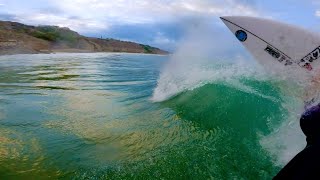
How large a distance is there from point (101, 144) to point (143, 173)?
140cm

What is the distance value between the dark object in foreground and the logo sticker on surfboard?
6112 millimetres

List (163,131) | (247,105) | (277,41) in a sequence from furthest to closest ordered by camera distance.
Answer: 1. (247,105)
2. (277,41)
3. (163,131)

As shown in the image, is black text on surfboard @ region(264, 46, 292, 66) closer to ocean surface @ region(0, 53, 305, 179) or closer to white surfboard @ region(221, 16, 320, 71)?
white surfboard @ region(221, 16, 320, 71)

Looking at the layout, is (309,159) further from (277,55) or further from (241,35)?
(241,35)

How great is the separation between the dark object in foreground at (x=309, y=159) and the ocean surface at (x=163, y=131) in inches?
111

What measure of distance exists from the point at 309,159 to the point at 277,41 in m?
5.98

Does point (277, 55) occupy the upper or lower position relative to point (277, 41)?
lower

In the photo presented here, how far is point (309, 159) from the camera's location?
1596 millimetres

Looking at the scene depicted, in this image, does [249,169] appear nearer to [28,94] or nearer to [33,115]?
[33,115]

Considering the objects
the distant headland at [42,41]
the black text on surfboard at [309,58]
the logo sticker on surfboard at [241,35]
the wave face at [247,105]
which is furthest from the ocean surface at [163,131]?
the distant headland at [42,41]

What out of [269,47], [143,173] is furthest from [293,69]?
[143,173]

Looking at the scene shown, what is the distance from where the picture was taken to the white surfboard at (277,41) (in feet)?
22.1

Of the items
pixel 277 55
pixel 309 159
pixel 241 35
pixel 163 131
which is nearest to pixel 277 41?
pixel 277 55

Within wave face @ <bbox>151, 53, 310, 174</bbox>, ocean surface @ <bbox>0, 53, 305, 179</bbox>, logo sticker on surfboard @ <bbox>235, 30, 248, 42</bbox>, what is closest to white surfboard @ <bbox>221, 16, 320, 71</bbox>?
logo sticker on surfboard @ <bbox>235, 30, 248, 42</bbox>
